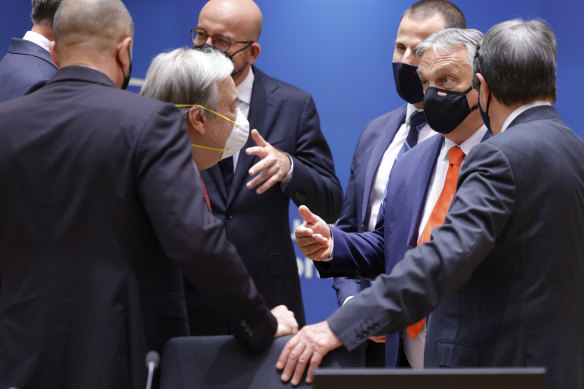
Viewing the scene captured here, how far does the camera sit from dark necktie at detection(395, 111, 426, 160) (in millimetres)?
3201

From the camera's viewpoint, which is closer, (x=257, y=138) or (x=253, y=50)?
(x=257, y=138)

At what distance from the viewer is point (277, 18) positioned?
188 inches

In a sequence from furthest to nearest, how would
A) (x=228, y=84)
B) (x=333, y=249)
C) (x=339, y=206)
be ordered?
1. (x=339, y=206)
2. (x=333, y=249)
3. (x=228, y=84)

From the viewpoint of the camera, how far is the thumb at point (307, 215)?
249cm

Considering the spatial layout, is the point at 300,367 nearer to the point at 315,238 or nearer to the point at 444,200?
the point at 315,238

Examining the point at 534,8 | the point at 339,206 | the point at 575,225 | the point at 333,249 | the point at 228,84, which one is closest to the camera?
the point at 575,225

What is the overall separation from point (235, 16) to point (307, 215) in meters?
1.30

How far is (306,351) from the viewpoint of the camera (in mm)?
1879

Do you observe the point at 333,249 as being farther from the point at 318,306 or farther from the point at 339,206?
the point at 318,306

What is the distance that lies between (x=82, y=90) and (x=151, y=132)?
9.2 inches

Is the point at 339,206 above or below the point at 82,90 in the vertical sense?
below

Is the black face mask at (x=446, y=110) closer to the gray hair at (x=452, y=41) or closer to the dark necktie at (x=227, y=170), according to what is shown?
the gray hair at (x=452, y=41)

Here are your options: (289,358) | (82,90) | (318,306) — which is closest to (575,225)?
(289,358)

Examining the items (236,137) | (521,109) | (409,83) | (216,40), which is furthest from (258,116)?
(521,109)
